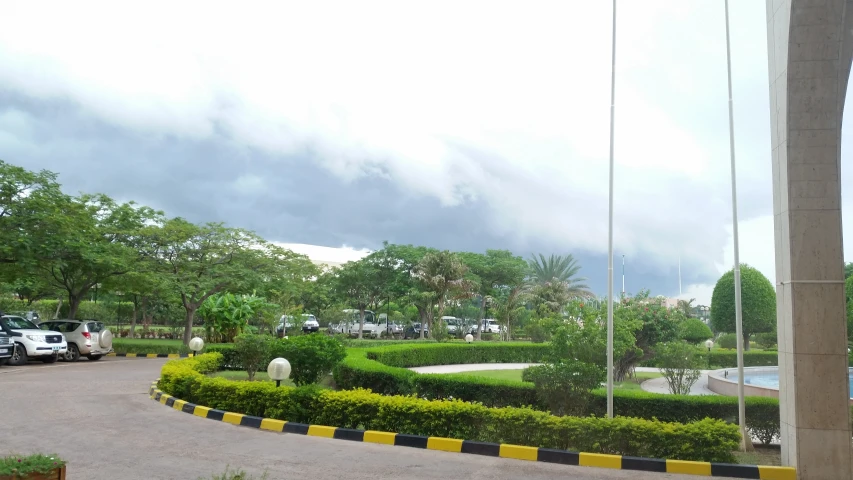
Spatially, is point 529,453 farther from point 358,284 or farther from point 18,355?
point 358,284

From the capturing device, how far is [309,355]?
13906mm

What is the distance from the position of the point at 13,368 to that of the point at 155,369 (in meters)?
4.15

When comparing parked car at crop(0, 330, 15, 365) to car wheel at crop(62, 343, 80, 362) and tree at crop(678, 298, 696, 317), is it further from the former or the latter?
tree at crop(678, 298, 696, 317)

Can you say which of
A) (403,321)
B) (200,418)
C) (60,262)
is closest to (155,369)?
(60,262)

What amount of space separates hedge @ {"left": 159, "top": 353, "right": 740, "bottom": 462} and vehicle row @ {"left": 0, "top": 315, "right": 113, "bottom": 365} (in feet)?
42.0

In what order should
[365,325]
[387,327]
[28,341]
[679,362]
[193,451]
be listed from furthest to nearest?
[365,325] → [387,327] → [28,341] → [679,362] → [193,451]

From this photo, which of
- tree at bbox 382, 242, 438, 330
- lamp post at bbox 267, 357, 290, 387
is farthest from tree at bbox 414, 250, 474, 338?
lamp post at bbox 267, 357, 290, 387

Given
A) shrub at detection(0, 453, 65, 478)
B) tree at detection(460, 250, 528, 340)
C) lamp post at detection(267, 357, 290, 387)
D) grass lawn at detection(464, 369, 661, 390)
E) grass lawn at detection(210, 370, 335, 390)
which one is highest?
tree at detection(460, 250, 528, 340)

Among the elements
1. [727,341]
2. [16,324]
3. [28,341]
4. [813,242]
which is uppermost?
[813,242]

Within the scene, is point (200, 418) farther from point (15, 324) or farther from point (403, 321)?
point (403, 321)

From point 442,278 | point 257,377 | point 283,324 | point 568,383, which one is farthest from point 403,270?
point 568,383

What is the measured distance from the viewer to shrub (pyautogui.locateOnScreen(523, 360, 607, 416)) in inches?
411

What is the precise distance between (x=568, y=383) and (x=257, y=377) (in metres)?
10.2

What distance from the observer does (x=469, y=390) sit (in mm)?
12211
